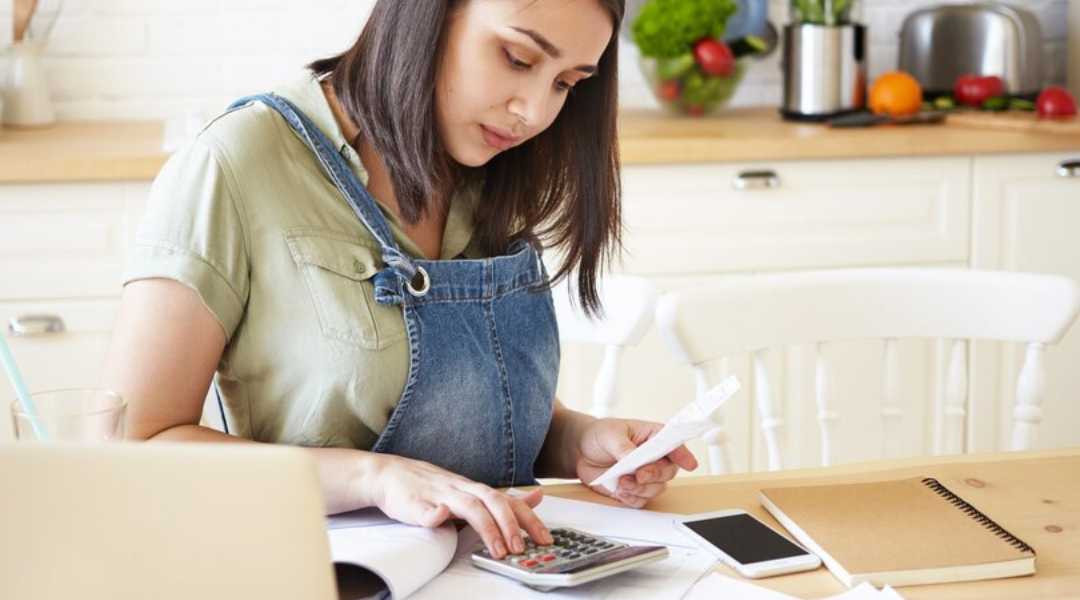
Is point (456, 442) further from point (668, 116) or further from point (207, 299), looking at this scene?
point (668, 116)

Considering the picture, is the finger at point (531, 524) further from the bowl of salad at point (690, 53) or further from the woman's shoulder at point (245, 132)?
the bowl of salad at point (690, 53)

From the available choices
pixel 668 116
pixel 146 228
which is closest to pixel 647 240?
pixel 668 116

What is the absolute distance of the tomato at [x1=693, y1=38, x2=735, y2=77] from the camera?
299 cm

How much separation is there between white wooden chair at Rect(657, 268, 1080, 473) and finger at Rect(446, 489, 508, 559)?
21.9 inches

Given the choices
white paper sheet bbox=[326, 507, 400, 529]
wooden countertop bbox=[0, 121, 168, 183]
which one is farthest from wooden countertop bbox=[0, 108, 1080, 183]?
white paper sheet bbox=[326, 507, 400, 529]

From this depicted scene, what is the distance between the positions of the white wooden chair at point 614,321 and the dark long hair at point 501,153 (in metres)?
0.11

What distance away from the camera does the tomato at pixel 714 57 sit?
2.99 m

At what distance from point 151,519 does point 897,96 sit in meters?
2.48

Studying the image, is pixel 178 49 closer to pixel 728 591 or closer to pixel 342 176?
pixel 342 176

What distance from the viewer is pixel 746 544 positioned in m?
1.21

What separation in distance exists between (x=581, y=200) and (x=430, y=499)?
484 millimetres

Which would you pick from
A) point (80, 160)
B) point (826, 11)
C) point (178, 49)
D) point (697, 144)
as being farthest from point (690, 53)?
point (80, 160)

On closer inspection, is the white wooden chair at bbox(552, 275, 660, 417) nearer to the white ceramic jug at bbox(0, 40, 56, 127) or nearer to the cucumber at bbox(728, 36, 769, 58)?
the cucumber at bbox(728, 36, 769, 58)

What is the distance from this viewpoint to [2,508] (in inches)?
27.2
